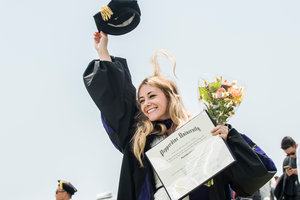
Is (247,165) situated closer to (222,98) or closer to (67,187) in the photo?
(222,98)

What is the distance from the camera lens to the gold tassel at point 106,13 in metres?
3.66

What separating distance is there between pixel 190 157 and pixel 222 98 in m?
0.56

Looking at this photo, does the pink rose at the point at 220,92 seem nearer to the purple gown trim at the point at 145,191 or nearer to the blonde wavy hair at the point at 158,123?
the blonde wavy hair at the point at 158,123

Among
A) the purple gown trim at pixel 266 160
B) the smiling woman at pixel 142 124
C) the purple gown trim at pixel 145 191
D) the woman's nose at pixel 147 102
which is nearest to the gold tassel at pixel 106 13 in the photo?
the smiling woman at pixel 142 124

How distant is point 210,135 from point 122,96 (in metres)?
1.01

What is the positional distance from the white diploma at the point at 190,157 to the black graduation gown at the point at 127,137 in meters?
0.25

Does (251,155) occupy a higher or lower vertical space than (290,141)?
higher

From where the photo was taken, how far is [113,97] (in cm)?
357

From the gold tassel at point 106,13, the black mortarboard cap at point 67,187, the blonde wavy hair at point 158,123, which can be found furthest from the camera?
the black mortarboard cap at point 67,187

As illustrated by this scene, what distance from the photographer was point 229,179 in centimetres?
329

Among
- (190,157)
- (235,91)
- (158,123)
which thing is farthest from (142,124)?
(235,91)

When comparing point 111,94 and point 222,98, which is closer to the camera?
point 222,98

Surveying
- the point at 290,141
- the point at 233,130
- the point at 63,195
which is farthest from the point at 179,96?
the point at 63,195

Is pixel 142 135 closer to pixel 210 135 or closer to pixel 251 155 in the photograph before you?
pixel 210 135
